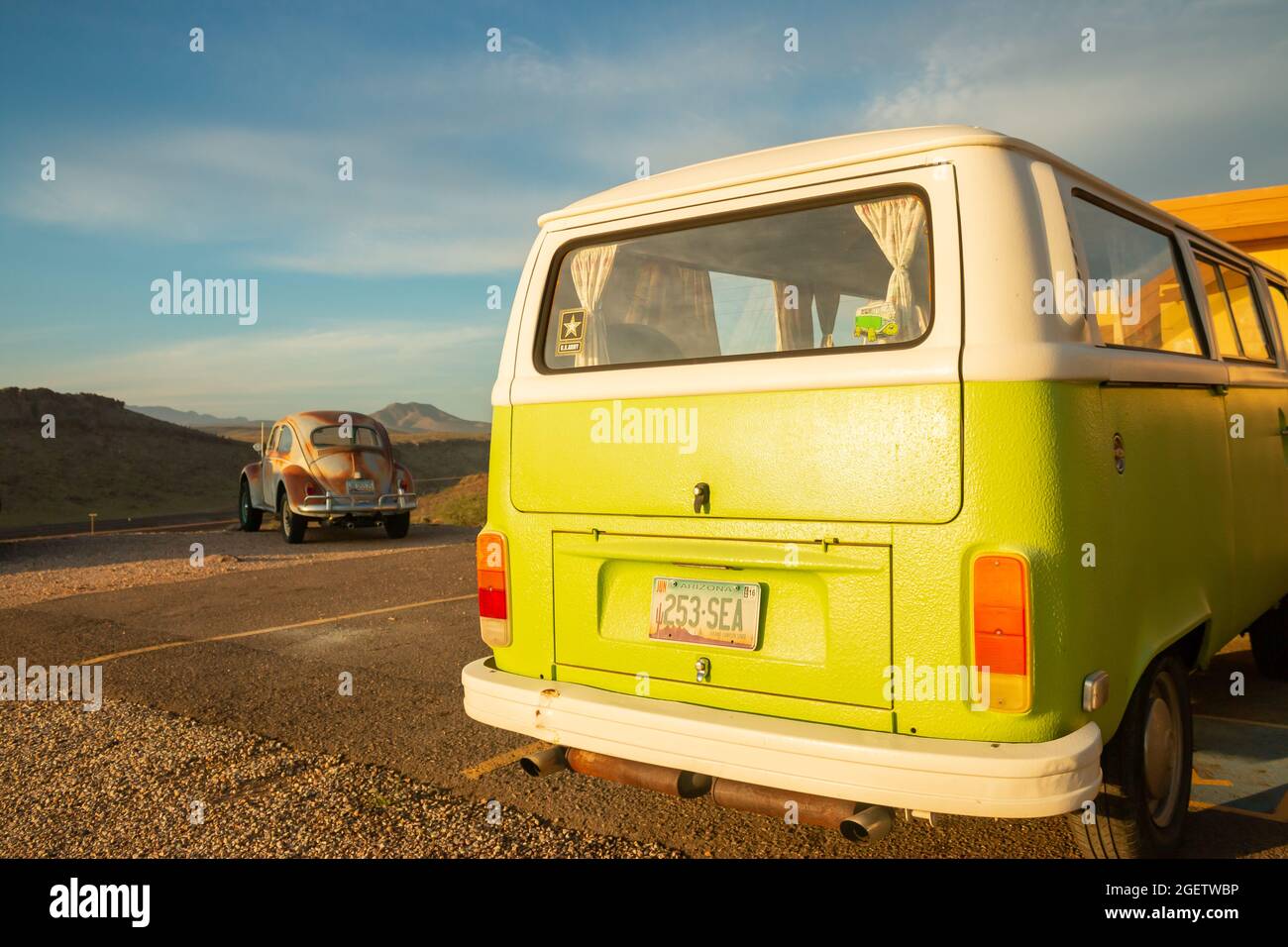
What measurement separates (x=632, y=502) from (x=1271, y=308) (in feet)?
13.2

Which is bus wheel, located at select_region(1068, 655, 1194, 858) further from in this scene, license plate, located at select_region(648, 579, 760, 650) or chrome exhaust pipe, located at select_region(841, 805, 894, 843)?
license plate, located at select_region(648, 579, 760, 650)

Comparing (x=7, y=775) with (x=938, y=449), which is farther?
(x=7, y=775)

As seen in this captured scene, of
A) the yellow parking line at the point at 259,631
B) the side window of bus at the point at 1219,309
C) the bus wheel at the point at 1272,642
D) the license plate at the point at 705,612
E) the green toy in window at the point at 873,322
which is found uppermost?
the side window of bus at the point at 1219,309

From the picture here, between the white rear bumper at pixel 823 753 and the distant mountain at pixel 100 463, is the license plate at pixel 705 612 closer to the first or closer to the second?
the white rear bumper at pixel 823 753

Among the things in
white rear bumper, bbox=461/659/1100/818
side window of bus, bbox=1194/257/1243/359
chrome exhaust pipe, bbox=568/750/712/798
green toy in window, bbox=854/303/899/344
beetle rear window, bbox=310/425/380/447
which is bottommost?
chrome exhaust pipe, bbox=568/750/712/798

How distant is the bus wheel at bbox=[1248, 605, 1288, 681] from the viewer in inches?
225

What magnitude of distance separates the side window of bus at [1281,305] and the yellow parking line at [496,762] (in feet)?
15.2

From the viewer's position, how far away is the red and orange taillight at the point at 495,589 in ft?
12.8

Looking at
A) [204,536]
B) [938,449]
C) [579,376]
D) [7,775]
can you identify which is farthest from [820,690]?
[204,536]

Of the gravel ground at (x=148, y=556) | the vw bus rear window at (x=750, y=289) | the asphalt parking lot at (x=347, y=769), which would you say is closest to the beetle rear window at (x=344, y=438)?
the gravel ground at (x=148, y=556)

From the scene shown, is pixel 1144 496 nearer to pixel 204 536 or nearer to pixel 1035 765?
pixel 1035 765

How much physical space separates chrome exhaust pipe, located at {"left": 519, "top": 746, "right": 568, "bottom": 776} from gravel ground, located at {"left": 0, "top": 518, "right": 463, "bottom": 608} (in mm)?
8482

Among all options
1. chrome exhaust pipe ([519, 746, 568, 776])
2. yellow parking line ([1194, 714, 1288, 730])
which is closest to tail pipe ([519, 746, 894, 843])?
chrome exhaust pipe ([519, 746, 568, 776])

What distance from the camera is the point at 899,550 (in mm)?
2936
